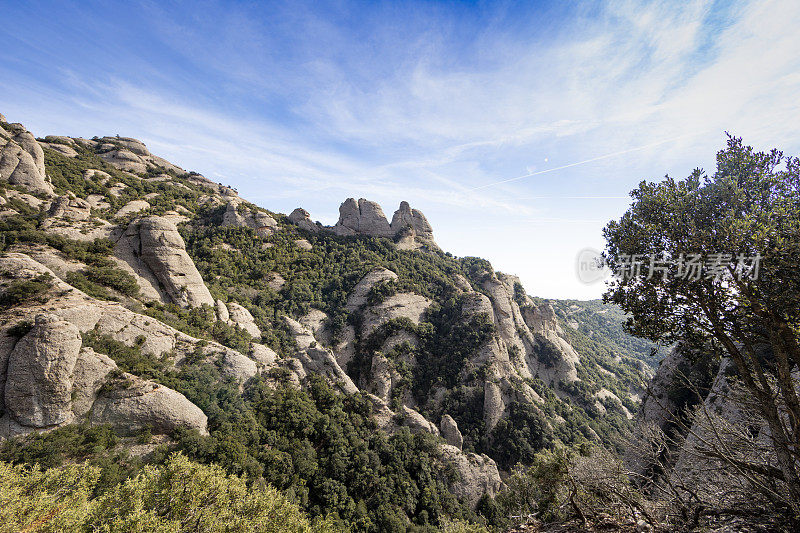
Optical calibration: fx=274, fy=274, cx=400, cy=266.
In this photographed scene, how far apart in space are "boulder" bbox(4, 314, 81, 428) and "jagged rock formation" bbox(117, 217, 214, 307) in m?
15.9

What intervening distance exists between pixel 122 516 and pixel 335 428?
21.6 meters

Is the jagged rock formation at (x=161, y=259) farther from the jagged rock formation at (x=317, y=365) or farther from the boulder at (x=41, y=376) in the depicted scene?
the boulder at (x=41, y=376)

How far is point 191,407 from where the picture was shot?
2469 cm

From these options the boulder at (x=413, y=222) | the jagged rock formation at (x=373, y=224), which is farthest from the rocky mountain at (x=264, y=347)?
the boulder at (x=413, y=222)

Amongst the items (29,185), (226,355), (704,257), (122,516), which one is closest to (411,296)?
(226,355)

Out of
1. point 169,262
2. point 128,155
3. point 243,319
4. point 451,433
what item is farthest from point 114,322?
point 128,155

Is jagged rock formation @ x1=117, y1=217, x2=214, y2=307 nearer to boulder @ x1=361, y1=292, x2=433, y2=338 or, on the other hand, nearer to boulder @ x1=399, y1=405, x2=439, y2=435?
boulder @ x1=361, y1=292, x2=433, y2=338

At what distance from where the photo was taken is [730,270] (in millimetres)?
7680

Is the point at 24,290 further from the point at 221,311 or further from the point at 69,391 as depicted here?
the point at 221,311

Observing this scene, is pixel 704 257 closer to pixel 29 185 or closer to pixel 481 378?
pixel 481 378

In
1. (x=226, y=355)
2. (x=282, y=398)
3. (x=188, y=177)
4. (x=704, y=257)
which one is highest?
(x=188, y=177)

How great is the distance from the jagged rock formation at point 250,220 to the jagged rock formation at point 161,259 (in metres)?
30.6

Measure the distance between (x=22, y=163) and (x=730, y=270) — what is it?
7780 centimetres

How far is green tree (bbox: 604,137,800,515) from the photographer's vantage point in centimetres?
677
